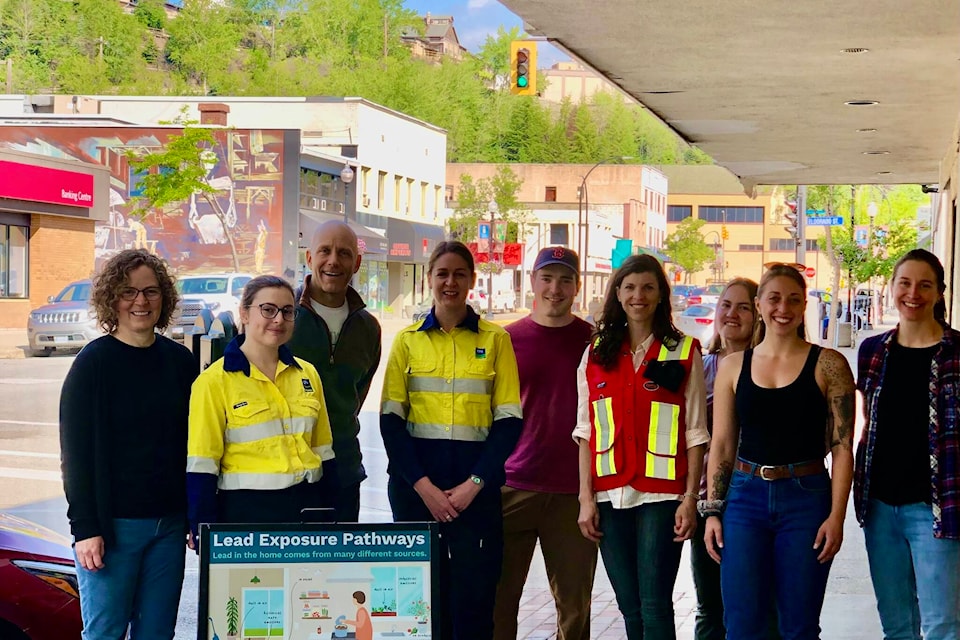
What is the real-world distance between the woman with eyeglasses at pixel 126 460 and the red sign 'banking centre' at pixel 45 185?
35163mm

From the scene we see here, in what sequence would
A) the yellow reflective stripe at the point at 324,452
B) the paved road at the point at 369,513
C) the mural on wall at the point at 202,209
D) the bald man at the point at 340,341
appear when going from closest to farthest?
the yellow reflective stripe at the point at 324,452
the bald man at the point at 340,341
the paved road at the point at 369,513
the mural on wall at the point at 202,209

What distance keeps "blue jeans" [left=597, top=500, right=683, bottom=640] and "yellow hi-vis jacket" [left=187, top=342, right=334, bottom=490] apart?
1.32m

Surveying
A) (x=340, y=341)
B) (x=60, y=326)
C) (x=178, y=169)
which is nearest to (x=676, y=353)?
(x=340, y=341)

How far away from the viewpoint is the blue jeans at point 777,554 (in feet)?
15.4

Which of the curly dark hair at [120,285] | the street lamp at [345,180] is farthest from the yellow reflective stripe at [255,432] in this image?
the street lamp at [345,180]

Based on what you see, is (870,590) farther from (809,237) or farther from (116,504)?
(809,237)

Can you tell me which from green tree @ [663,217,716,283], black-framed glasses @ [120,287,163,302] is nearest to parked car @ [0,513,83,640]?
black-framed glasses @ [120,287,163,302]

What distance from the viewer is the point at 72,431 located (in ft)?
14.6

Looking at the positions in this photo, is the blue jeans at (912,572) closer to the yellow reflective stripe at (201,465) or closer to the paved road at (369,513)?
the paved road at (369,513)

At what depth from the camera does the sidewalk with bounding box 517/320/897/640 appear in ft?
22.2

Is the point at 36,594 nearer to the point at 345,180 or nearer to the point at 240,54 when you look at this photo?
the point at 345,180

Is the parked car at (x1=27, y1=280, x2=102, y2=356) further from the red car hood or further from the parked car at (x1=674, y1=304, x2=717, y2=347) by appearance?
the red car hood

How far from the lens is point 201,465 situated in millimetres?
4438

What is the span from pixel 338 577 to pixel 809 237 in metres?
127
